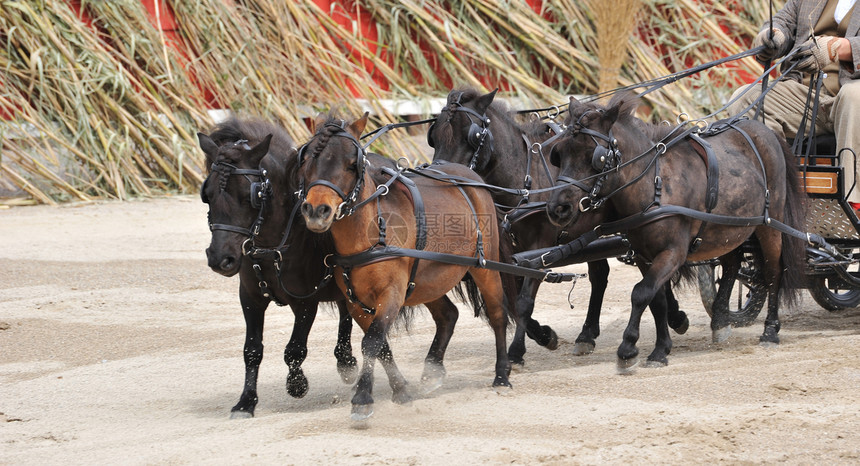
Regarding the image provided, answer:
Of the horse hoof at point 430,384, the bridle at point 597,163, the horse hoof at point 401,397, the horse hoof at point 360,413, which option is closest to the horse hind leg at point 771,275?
the bridle at point 597,163

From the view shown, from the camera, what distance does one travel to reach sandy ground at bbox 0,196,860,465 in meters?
3.62

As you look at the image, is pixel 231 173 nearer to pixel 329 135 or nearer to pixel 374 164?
pixel 329 135

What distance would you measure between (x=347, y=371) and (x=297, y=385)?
33cm

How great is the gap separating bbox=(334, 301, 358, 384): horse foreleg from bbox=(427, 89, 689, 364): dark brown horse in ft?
→ 3.04

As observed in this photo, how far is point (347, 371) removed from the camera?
4723 millimetres

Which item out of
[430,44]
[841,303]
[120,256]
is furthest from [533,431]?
[430,44]

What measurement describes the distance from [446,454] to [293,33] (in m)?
7.72

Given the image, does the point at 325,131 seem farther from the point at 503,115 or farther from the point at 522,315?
the point at 522,315

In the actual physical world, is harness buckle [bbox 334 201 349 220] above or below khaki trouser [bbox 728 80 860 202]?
below

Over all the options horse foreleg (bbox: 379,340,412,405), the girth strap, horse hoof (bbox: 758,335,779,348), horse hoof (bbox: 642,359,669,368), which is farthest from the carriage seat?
horse foreleg (bbox: 379,340,412,405)

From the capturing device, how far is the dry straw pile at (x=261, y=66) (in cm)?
935

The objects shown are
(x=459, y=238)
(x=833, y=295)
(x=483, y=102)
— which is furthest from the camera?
(x=833, y=295)

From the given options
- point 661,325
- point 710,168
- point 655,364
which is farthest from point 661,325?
point 710,168

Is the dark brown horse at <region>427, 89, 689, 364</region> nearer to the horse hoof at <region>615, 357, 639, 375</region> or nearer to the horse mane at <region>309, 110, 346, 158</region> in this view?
the horse hoof at <region>615, 357, 639, 375</region>
